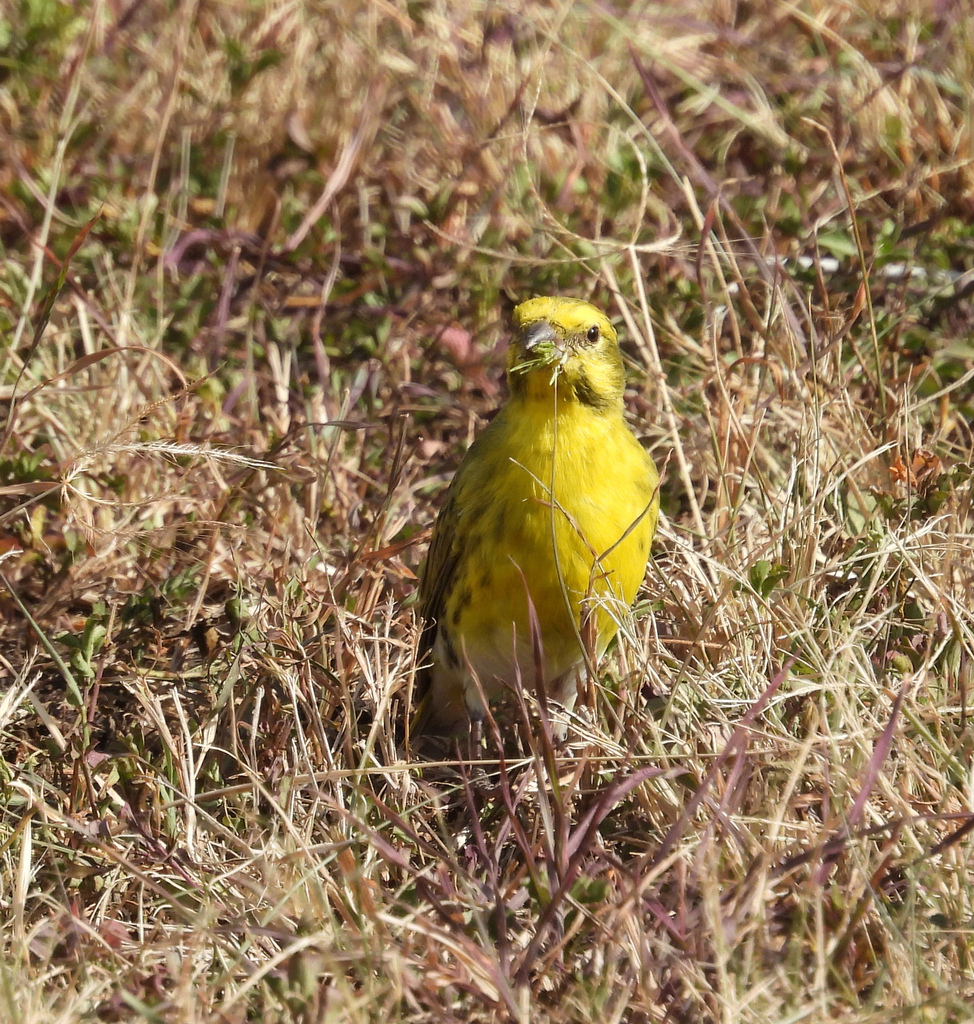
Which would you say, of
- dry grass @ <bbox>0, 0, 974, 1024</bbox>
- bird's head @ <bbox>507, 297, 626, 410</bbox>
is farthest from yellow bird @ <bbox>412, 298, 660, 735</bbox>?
dry grass @ <bbox>0, 0, 974, 1024</bbox>

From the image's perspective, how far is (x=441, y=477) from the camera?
15.3 ft

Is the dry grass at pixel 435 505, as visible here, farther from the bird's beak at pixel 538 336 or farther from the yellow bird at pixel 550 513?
the bird's beak at pixel 538 336

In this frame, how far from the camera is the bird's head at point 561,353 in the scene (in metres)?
3.53

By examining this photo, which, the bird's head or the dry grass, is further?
the bird's head

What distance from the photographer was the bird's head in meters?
3.53

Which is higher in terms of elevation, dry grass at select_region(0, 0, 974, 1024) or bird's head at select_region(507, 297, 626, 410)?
bird's head at select_region(507, 297, 626, 410)

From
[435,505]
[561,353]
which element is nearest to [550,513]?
[561,353]

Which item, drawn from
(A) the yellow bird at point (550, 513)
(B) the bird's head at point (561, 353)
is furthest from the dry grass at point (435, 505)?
(B) the bird's head at point (561, 353)

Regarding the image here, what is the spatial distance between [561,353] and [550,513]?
1.42 feet

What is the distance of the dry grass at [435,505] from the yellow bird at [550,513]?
20 centimetres

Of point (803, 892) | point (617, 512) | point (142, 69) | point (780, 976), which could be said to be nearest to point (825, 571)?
point (617, 512)

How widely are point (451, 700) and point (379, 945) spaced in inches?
60.6

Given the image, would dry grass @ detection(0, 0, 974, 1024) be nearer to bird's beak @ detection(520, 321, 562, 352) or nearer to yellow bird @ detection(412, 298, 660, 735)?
yellow bird @ detection(412, 298, 660, 735)

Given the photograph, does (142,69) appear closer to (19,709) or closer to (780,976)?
(19,709)
